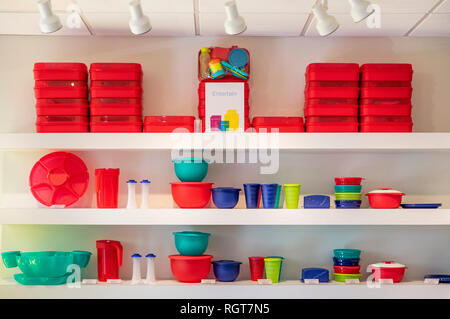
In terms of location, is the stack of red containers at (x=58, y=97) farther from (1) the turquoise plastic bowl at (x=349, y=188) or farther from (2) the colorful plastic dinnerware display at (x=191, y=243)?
(1) the turquoise plastic bowl at (x=349, y=188)

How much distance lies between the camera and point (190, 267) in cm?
324

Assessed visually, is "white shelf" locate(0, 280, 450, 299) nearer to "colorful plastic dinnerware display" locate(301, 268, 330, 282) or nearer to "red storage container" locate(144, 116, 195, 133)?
"colorful plastic dinnerware display" locate(301, 268, 330, 282)

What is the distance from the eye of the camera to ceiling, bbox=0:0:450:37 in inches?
118

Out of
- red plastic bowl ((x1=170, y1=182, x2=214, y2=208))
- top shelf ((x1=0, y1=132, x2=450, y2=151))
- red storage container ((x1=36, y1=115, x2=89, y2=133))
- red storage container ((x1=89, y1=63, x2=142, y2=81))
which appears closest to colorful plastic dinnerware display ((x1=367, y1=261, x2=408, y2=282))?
top shelf ((x1=0, y1=132, x2=450, y2=151))

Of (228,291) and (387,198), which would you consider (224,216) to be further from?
(387,198)

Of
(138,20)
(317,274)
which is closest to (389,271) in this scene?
(317,274)

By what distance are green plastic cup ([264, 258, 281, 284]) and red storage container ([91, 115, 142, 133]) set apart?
3.52 feet

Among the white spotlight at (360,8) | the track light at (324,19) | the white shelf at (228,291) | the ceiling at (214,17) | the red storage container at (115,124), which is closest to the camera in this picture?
the white spotlight at (360,8)

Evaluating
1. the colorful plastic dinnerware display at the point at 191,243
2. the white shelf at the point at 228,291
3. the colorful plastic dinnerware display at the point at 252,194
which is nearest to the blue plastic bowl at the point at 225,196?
the colorful plastic dinnerware display at the point at 252,194

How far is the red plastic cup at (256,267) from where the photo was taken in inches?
131

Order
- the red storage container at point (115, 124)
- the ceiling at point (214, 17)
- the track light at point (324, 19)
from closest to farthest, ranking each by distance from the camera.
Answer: the track light at point (324, 19) → the ceiling at point (214, 17) → the red storage container at point (115, 124)

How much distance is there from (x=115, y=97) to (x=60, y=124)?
35 cm

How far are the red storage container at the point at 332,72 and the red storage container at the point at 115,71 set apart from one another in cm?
103
